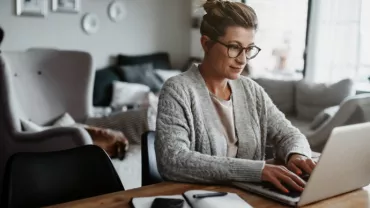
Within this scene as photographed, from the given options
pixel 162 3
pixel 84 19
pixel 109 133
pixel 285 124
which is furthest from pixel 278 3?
pixel 285 124

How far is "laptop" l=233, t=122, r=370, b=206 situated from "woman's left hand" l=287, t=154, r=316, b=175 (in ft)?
0.37

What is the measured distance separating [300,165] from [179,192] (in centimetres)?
38

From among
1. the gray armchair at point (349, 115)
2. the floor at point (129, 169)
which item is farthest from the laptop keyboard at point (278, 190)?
the gray armchair at point (349, 115)

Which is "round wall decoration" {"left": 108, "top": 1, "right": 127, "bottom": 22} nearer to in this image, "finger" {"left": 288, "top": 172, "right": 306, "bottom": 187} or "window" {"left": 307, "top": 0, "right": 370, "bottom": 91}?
"window" {"left": 307, "top": 0, "right": 370, "bottom": 91}

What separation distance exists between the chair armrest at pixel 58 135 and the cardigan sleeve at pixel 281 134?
1243mm

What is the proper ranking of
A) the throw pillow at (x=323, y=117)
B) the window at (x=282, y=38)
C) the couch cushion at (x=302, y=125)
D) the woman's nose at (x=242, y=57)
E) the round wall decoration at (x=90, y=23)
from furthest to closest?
the window at (x=282, y=38)
the round wall decoration at (x=90, y=23)
the couch cushion at (x=302, y=125)
the throw pillow at (x=323, y=117)
the woman's nose at (x=242, y=57)

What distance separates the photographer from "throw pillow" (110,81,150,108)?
16.3 ft

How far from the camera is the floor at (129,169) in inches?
113

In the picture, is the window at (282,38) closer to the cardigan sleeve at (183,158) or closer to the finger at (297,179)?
the cardigan sleeve at (183,158)

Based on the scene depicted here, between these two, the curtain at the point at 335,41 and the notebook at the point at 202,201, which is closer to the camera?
the notebook at the point at 202,201

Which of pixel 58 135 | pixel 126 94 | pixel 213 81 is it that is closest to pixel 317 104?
pixel 126 94

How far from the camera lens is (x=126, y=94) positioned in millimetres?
4980

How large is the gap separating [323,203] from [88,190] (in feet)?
2.35

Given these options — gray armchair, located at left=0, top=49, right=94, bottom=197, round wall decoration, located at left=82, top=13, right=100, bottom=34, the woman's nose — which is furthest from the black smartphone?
round wall decoration, located at left=82, top=13, right=100, bottom=34
